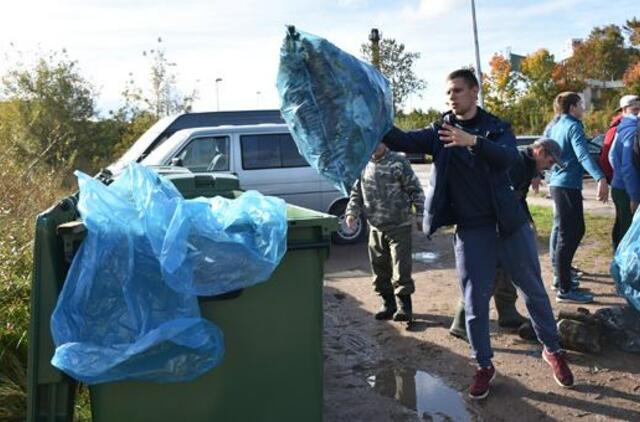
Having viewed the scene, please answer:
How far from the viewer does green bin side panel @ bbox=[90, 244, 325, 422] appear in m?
2.52

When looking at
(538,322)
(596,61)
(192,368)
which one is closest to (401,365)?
(538,322)

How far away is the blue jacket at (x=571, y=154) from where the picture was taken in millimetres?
5352

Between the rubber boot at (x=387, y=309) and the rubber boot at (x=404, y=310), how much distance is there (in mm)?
129

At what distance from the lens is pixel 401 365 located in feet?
14.6

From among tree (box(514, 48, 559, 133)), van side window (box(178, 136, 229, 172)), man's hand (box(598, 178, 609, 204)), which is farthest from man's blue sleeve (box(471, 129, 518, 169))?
tree (box(514, 48, 559, 133))

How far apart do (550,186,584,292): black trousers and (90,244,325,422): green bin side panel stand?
3558 mm

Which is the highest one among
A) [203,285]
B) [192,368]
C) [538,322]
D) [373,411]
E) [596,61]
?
[596,61]

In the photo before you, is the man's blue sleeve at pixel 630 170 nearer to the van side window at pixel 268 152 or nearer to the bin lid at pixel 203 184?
the bin lid at pixel 203 184

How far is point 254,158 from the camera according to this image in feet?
28.2

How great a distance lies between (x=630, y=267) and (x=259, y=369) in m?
2.58

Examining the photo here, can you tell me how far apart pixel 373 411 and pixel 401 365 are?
766 mm

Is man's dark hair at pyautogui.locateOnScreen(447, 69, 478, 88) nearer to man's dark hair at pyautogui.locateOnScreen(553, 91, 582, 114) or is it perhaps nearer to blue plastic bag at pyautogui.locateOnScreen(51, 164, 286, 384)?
blue plastic bag at pyautogui.locateOnScreen(51, 164, 286, 384)

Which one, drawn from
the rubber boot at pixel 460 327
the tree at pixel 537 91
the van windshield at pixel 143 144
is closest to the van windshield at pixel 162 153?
the van windshield at pixel 143 144

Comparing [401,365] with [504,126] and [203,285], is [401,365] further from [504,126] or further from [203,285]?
[203,285]
